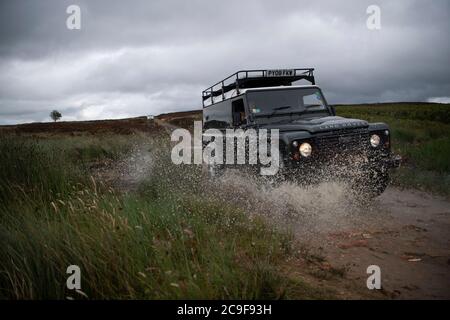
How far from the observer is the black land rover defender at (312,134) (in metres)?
5.34

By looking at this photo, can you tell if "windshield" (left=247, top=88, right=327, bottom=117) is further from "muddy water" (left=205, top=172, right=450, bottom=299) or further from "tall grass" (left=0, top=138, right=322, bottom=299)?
"tall grass" (left=0, top=138, right=322, bottom=299)

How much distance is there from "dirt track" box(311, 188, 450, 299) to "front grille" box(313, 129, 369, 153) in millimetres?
1185

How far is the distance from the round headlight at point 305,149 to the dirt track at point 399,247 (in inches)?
47.6

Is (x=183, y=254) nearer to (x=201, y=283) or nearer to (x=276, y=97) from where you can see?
(x=201, y=283)

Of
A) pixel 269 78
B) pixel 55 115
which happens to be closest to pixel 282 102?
pixel 269 78

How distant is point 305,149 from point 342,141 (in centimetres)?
67

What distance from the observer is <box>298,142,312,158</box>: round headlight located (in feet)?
17.4

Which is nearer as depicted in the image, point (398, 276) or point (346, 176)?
point (398, 276)

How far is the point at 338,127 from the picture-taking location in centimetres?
549

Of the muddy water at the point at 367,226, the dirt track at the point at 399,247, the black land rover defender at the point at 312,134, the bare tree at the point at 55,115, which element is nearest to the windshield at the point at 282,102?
the black land rover defender at the point at 312,134

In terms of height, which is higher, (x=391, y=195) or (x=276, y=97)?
(x=276, y=97)
